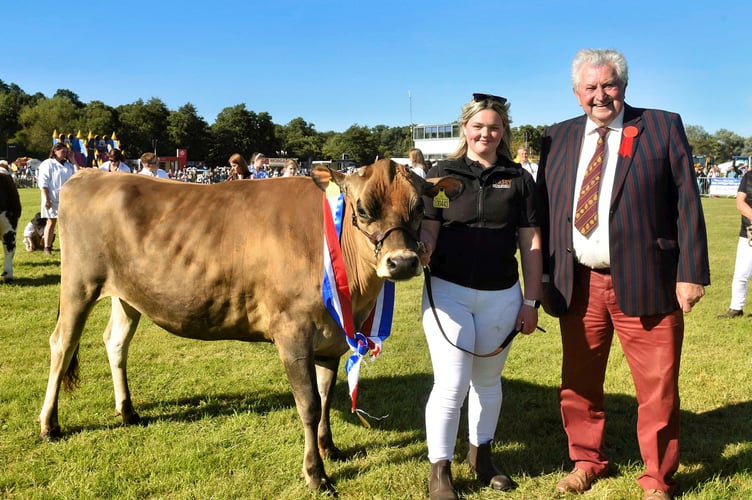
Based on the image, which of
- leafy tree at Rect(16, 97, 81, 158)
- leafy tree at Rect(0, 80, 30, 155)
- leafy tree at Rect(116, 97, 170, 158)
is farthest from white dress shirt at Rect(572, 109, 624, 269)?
leafy tree at Rect(0, 80, 30, 155)

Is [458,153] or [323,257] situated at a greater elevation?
[458,153]

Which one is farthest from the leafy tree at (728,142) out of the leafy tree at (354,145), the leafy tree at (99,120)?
the leafy tree at (99,120)

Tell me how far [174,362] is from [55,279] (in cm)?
513

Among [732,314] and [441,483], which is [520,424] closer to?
[441,483]

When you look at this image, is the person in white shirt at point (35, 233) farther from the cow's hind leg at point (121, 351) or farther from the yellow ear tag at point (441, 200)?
the yellow ear tag at point (441, 200)

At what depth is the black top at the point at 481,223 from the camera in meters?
3.24

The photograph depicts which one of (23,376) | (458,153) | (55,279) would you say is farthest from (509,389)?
(55,279)

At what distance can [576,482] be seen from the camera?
3.60 m

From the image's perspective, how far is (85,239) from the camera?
4.21 metres

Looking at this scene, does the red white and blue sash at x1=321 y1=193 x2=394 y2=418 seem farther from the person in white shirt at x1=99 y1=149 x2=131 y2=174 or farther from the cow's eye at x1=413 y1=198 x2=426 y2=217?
the person in white shirt at x1=99 y1=149 x2=131 y2=174

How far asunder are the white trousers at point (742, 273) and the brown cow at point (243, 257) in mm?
6362

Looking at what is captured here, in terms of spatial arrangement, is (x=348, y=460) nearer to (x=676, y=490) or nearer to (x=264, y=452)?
(x=264, y=452)

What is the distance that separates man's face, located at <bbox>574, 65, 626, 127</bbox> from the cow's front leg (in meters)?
2.46

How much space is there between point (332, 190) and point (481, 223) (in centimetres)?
99
